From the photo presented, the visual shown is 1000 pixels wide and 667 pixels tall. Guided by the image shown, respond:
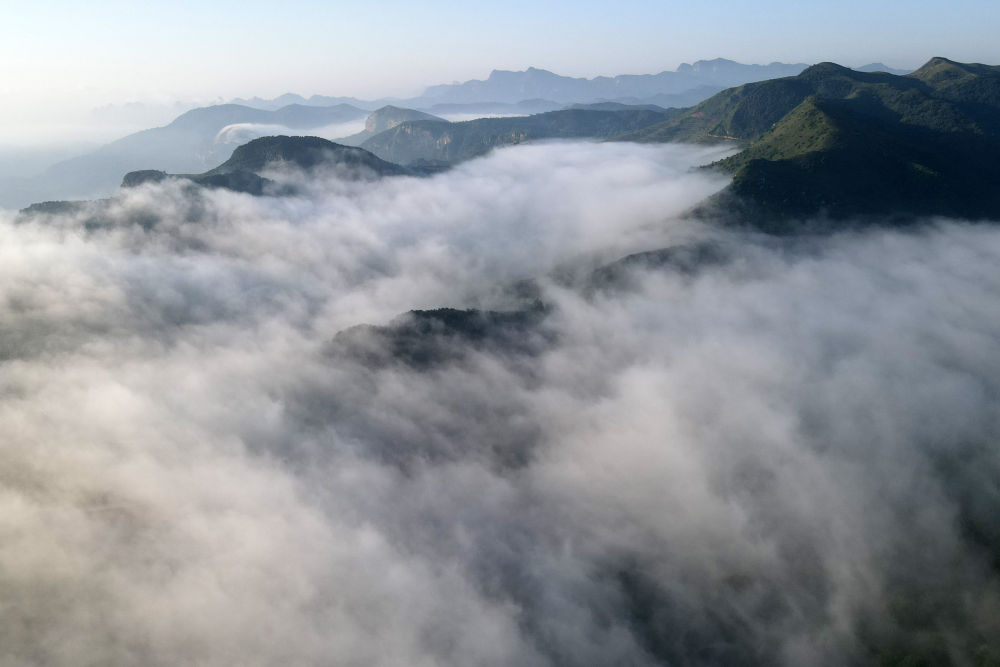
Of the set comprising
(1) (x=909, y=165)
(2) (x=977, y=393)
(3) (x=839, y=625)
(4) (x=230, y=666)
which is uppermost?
(1) (x=909, y=165)

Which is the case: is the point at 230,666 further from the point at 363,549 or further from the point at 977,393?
the point at 977,393

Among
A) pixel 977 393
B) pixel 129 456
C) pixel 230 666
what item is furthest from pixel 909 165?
pixel 129 456

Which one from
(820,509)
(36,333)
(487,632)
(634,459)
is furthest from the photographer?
(36,333)

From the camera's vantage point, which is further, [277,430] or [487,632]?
[277,430]

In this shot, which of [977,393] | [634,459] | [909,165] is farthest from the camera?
[909,165]

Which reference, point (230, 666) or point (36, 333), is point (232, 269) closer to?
point (36, 333)

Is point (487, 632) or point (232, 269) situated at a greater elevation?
point (232, 269)

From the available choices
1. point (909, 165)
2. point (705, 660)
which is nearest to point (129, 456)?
point (705, 660)

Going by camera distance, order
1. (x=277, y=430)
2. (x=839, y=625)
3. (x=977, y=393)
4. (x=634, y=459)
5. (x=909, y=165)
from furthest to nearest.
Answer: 1. (x=909, y=165)
2. (x=277, y=430)
3. (x=634, y=459)
4. (x=977, y=393)
5. (x=839, y=625)

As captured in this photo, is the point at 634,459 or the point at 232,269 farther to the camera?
the point at 232,269
